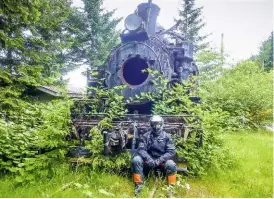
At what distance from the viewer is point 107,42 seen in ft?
66.0

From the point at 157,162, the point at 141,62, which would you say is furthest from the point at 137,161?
the point at 141,62

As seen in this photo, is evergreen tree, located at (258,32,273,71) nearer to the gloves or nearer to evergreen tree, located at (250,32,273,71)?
evergreen tree, located at (250,32,273,71)

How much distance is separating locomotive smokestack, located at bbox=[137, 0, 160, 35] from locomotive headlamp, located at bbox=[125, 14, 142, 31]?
715 mm

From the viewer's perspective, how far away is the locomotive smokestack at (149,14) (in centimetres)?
762

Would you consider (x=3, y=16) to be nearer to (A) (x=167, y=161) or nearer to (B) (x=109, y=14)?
(A) (x=167, y=161)

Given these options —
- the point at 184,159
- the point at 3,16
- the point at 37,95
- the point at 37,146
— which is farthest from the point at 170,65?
the point at 37,95

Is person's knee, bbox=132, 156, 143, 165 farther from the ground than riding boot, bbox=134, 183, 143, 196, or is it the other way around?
person's knee, bbox=132, 156, 143, 165

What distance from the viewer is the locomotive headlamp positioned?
22.6 feet

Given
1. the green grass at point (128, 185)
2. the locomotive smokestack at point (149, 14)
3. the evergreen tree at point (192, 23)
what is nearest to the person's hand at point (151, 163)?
the green grass at point (128, 185)

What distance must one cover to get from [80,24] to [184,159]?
55.7 feet

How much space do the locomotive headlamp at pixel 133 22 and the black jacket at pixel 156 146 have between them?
3.13 metres

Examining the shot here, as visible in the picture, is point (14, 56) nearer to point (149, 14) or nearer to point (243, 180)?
point (149, 14)

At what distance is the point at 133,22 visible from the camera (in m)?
6.94

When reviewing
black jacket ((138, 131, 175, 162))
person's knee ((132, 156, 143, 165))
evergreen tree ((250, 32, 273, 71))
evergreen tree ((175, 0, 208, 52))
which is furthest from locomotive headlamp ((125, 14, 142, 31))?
evergreen tree ((250, 32, 273, 71))
